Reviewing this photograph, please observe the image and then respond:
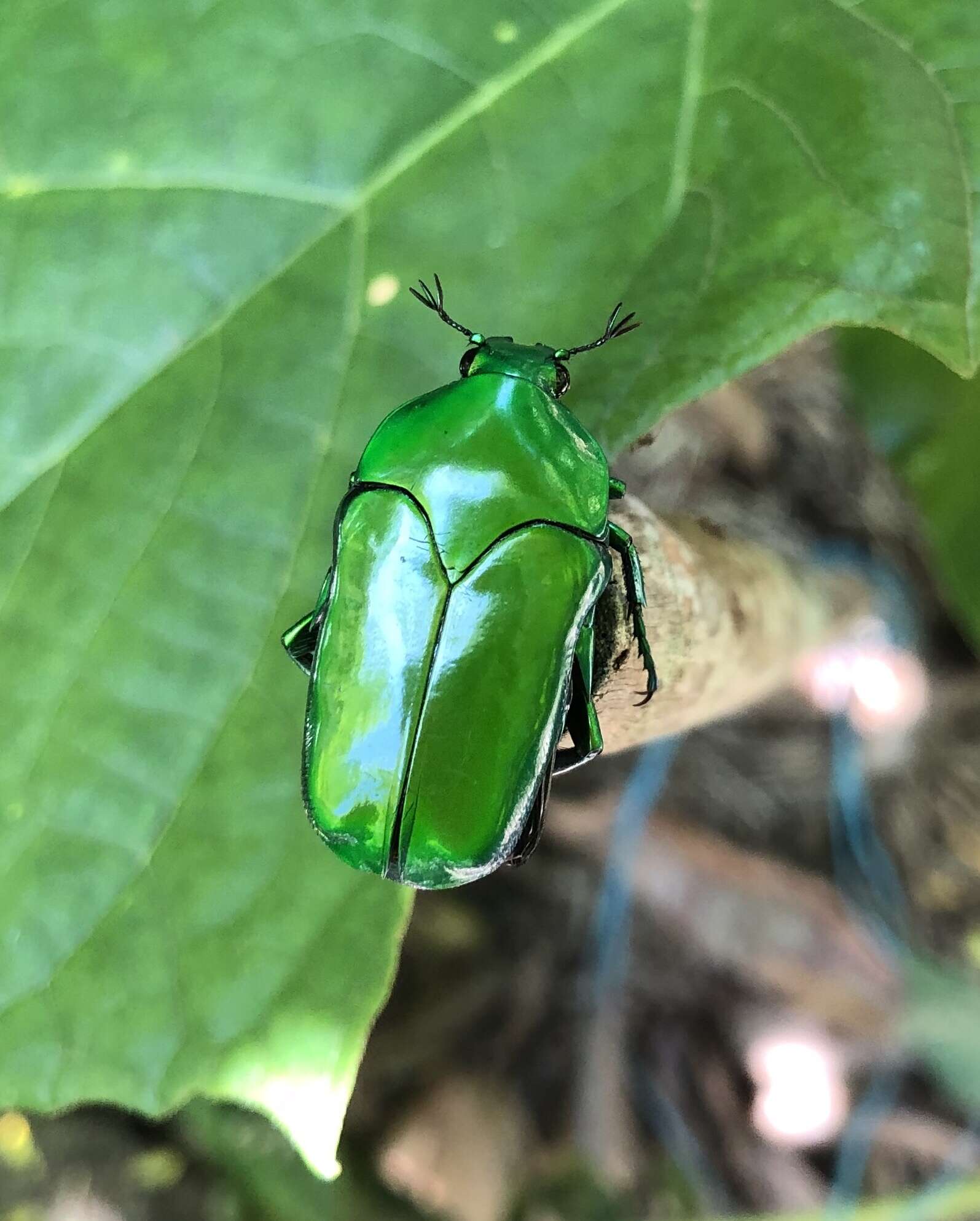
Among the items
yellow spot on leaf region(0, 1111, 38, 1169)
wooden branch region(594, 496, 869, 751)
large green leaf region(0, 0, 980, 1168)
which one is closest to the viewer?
large green leaf region(0, 0, 980, 1168)

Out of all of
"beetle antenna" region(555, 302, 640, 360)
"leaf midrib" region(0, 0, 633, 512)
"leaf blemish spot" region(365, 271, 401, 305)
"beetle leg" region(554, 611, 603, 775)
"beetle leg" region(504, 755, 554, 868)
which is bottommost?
"beetle leg" region(504, 755, 554, 868)

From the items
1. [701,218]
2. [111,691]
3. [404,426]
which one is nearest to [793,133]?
[701,218]

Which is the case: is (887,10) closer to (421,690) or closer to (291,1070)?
(421,690)

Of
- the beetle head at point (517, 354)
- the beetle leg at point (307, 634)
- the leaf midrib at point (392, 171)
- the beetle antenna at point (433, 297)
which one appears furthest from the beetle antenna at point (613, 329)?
the beetle leg at point (307, 634)

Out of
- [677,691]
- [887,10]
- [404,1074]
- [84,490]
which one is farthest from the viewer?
[404,1074]

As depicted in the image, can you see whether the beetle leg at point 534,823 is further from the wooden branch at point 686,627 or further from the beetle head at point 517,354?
the beetle head at point 517,354

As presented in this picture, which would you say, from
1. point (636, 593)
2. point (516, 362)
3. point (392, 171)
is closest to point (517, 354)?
point (516, 362)

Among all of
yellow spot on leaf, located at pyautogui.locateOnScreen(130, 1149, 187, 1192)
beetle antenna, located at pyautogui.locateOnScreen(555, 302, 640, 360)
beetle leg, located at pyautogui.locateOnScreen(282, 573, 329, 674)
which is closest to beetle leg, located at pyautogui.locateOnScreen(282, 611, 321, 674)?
beetle leg, located at pyautogui.locateOnScreen(282, 573, 329, 674)

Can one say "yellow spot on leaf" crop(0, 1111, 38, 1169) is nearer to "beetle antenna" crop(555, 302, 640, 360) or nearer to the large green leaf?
the large green leaf
